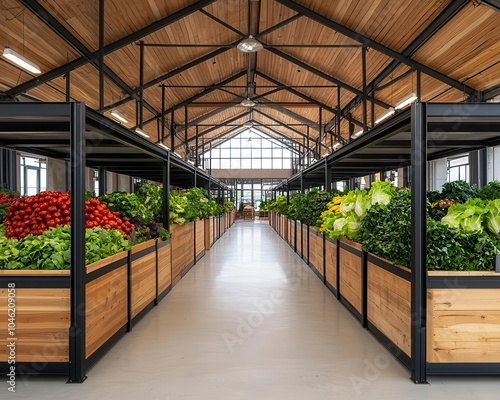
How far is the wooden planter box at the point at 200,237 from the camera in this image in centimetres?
915

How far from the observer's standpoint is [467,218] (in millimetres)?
3328

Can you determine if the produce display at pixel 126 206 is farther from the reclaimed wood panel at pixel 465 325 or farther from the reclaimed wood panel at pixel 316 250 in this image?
the reclaimed wood panel at pixel 465 325

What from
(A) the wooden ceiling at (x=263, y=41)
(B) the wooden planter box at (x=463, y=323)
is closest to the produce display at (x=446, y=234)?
(B) the wooden planter box at (x=463, y=323)

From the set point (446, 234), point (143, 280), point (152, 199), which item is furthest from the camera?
point (152, 199)

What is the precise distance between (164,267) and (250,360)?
2675mm

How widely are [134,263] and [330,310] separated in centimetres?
253

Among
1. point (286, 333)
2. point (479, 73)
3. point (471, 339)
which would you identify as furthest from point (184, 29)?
point (471, 339)

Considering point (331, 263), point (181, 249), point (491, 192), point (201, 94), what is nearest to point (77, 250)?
point (331, 263)

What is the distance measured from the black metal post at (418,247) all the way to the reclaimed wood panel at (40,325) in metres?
2.67

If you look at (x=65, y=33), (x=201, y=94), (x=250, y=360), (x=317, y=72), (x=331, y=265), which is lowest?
(x=250, y=360)

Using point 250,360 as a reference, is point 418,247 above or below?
above

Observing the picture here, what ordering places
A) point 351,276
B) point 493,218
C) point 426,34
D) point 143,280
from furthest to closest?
point 426,34 → point 351,276 → point 143,280 → point 493,218

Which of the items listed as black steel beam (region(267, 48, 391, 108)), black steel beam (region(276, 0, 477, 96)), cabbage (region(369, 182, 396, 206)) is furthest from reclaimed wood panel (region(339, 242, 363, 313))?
black steel beam (region(267, 48, 391, 108))

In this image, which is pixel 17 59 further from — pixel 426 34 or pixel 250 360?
pixel 426 34
